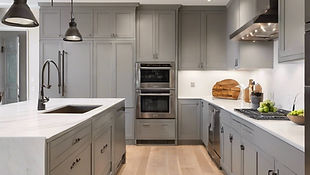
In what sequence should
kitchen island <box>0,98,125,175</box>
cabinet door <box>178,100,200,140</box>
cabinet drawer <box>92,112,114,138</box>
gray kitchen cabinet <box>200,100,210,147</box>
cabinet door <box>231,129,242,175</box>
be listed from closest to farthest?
kitchen island <box>0,98,125,175</box> → cabinet drawer <box>92,112,114,138</box> → cabinet door <box>231,129,242,175</box> → gray kitchen cabinet <box>200,100,210,147</box> → cabinet door <box>178,100,200,140</box>

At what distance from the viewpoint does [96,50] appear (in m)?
5.30

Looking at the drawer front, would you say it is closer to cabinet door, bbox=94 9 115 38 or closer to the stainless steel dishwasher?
the stainless steel dishwasher

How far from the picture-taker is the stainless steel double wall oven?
17.3 ft

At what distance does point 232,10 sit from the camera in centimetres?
483

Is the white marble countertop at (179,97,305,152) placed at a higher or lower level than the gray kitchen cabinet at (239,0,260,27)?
lower

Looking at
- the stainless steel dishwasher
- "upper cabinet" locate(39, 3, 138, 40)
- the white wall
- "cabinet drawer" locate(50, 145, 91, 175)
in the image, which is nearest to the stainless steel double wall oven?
the white wall

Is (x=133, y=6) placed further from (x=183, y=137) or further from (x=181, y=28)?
(x=183, y=137)

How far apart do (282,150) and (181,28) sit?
408cm

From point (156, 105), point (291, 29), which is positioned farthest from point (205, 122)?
point (291, 29)

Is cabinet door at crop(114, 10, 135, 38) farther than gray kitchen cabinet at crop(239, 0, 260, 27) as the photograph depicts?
Yes

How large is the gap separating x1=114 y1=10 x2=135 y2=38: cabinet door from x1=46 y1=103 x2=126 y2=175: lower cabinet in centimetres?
185

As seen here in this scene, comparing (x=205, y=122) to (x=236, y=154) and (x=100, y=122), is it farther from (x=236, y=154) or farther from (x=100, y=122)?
(x=100, y=122)

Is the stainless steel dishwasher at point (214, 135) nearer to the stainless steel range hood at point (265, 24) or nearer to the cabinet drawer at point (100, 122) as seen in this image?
the stainless steel range hood at point (265, 24)

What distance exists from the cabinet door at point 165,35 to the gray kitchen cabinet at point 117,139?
1.72 meters
